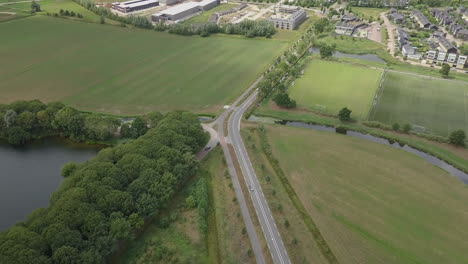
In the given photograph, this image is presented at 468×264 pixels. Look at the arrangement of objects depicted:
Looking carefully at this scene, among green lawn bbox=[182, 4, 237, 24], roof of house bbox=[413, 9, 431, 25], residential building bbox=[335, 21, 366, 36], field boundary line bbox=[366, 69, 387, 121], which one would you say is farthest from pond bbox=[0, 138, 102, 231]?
roof of house bbox=[413, 9, 431, 25]

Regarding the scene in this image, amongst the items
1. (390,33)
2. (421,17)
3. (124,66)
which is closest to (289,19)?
(390,33)

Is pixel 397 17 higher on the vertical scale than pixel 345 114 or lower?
higher

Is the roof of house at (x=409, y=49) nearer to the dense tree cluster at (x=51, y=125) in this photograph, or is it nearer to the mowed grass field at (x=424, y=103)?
the mowed grass field at (x=424, y=103)

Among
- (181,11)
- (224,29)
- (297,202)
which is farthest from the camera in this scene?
(181,11)

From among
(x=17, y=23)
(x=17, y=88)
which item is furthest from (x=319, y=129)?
(x=17, y=23)

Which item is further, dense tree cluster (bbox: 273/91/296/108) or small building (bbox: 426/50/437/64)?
small building (bbox: 426/50/437/64)

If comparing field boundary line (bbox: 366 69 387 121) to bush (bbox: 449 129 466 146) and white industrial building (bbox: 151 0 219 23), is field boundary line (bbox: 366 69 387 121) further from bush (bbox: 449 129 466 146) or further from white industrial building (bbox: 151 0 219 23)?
white industrial building (bbox: 151 0 219 23)

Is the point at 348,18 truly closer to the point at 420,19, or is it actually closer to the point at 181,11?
the point at 420,19
